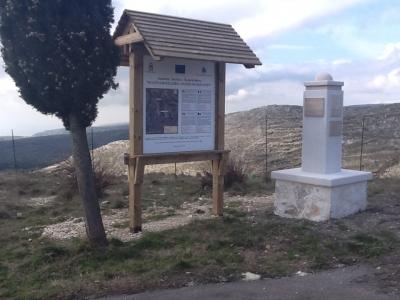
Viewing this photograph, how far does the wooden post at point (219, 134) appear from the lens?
30.1ft

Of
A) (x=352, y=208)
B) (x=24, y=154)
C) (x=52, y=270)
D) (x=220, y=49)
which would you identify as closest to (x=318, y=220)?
(x=352, y=208)

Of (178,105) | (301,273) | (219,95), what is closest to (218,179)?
(219,95)

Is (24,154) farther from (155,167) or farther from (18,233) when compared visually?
(18,233)

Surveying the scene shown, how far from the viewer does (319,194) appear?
8750mm

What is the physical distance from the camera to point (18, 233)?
8.84 metres

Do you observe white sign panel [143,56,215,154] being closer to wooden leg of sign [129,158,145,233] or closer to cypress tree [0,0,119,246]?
wooden leg of sign [129,158,145,233]

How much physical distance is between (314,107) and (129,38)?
3252mm

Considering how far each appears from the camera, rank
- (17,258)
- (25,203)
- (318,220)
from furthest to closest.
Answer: (25,203)
(318,220)
(17,258)

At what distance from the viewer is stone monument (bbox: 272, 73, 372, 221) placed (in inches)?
344

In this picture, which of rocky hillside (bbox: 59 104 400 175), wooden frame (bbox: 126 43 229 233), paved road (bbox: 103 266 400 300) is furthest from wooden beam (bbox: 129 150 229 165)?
rocky hillside (bbox: 59 104 400 175)

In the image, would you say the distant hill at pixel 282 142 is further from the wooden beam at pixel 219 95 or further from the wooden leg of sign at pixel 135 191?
the wooden leg of sign at pixel 135 191

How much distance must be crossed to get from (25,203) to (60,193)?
85 cm

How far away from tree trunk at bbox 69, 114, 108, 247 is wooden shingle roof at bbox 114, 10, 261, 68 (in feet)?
5.23

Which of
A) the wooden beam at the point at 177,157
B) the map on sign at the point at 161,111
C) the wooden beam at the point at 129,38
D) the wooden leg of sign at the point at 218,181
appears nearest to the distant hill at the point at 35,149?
the wooden leg of sign at the point at 218,181
